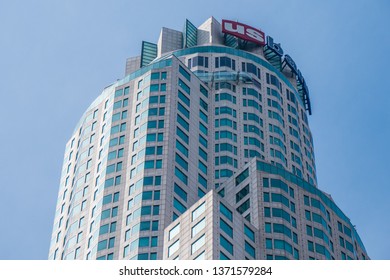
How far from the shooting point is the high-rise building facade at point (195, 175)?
136 meters

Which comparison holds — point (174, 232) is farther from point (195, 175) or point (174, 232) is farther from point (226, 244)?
point (195, 175)

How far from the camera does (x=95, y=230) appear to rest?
5960 inches

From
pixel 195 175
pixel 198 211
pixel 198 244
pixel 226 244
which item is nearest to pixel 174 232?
pixel 198 211

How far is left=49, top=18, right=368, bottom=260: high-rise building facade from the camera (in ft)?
447

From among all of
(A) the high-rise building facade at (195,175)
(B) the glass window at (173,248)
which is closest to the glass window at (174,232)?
(A) the high-rise building facade at (195,175)

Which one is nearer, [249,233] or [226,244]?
[226,244]

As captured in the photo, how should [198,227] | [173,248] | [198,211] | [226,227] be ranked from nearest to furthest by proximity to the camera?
[198,227] < [226,227] < [173,248] < [198,211]

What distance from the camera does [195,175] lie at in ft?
525

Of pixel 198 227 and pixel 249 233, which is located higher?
pixel 249 233

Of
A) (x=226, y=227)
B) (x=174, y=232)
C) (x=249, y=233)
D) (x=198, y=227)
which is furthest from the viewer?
(x=249, y=233)

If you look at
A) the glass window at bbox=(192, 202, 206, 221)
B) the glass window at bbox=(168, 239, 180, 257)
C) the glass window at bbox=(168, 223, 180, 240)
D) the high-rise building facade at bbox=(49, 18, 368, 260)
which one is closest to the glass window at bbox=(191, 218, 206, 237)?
the high-rise building facade at bbox=(49, 18, 368, 260)

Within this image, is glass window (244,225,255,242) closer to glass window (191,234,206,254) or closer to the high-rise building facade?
the high-rise building facade

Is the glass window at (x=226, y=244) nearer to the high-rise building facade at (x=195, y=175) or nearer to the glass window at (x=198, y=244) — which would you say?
the high-rise building facade at (x=195, y=175)
